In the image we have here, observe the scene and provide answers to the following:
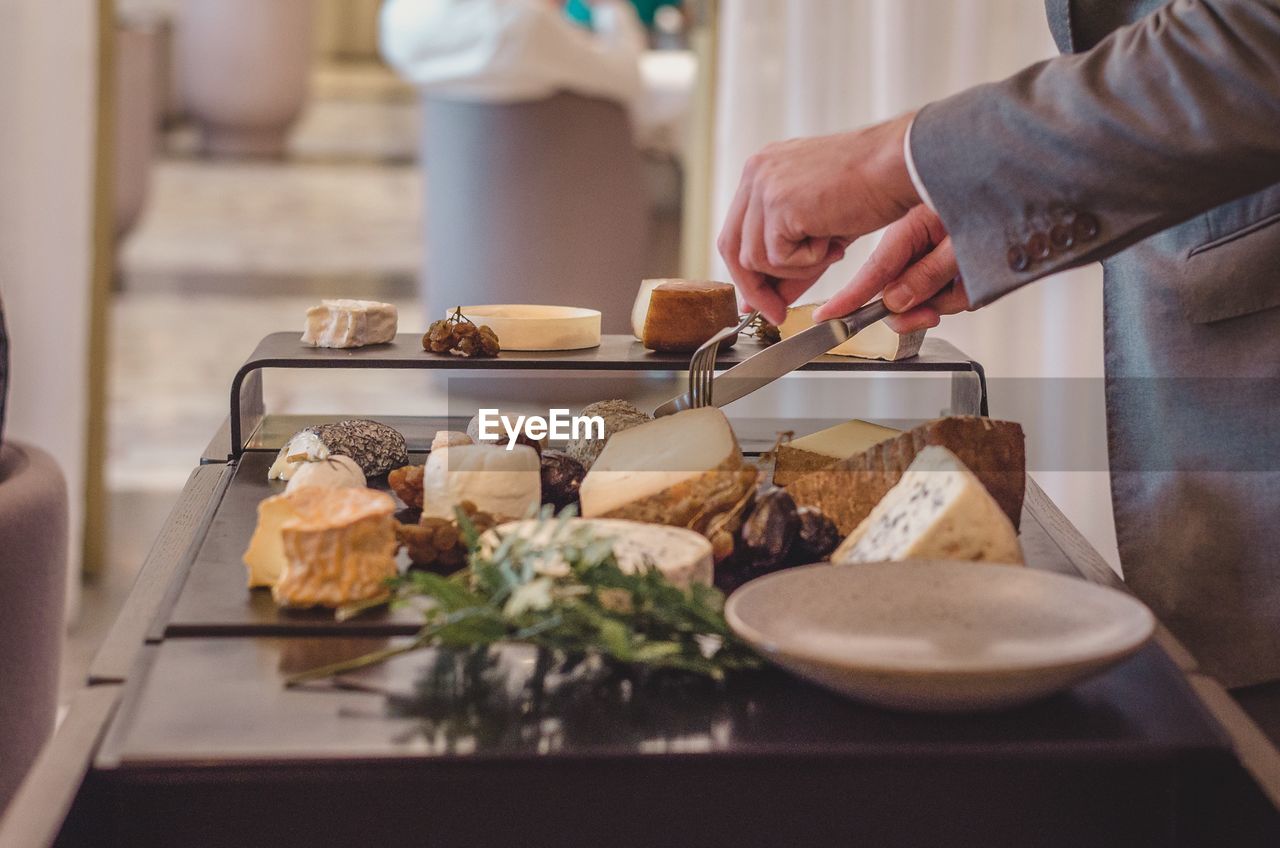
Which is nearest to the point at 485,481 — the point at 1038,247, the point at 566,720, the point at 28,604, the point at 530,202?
the point at 566,720

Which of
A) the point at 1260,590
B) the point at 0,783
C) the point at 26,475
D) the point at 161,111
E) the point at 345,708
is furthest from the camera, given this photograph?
the point at 161,111

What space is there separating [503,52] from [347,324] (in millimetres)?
2564

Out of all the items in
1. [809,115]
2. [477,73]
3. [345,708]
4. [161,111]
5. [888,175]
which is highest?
[161,111]

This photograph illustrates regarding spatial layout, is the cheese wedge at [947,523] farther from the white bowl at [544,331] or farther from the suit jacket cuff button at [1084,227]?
the white bowl at [544,331]

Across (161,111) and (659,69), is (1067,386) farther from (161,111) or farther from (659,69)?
(161,111)

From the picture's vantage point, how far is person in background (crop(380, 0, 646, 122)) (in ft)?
11.3

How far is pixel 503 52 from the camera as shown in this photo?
11.5ft

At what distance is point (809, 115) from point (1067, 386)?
28.7 inches

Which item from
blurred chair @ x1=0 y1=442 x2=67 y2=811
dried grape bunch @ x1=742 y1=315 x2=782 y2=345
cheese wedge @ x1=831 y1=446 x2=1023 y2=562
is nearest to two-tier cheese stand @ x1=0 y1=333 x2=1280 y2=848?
cheese wedge @ x1=831 y1=446 x2=1023 y2=562

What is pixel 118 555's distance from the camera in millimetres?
2760

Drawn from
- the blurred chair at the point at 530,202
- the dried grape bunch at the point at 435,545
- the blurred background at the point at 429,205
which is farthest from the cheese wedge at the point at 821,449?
the blurred chair at the point at 530,202

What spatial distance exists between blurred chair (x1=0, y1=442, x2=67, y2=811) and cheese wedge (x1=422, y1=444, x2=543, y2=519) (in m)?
0.67

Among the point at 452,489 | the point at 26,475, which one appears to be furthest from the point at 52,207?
the point at 452,489

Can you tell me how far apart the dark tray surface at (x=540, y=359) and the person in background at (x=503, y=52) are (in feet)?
8.09
